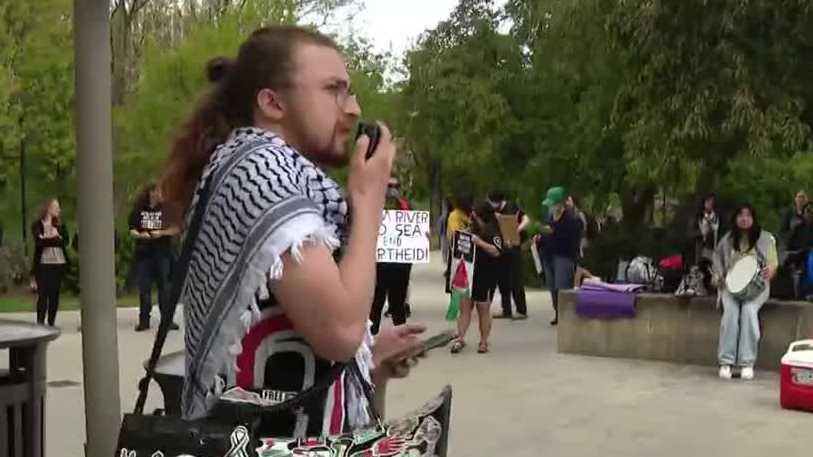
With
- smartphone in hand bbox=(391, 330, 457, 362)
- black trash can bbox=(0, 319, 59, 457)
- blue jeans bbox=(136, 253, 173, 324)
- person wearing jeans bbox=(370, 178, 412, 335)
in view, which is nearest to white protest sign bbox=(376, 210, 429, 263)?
person wearing jeans bbox=(370, 178, 412, 335)

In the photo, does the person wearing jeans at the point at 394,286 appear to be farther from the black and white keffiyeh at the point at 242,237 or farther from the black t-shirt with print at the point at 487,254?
the black and white keffiyeh at the point at 242,237

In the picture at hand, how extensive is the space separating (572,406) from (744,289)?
84.8 inches

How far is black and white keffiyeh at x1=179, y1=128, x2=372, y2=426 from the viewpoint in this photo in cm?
196

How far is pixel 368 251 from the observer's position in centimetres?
200

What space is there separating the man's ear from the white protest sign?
34.6 feet

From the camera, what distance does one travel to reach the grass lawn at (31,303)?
19.0 meters

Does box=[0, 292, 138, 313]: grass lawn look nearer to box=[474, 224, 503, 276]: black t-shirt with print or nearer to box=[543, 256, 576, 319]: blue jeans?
box=[543, 256, 576, 319]: blue jeans

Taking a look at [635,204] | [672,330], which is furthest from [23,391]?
[635,204]

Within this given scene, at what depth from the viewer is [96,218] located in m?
5.32

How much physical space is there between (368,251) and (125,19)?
3186cm

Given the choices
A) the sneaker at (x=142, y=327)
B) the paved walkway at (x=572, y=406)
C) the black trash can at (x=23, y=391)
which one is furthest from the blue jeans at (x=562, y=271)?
the black trash can at (x=23, y=391)

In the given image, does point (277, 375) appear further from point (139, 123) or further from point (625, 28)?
point (139, 123)

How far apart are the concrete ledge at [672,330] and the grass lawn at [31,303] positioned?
9.05m

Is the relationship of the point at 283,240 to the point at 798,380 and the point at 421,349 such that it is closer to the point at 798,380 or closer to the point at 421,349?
the point at 421,349
